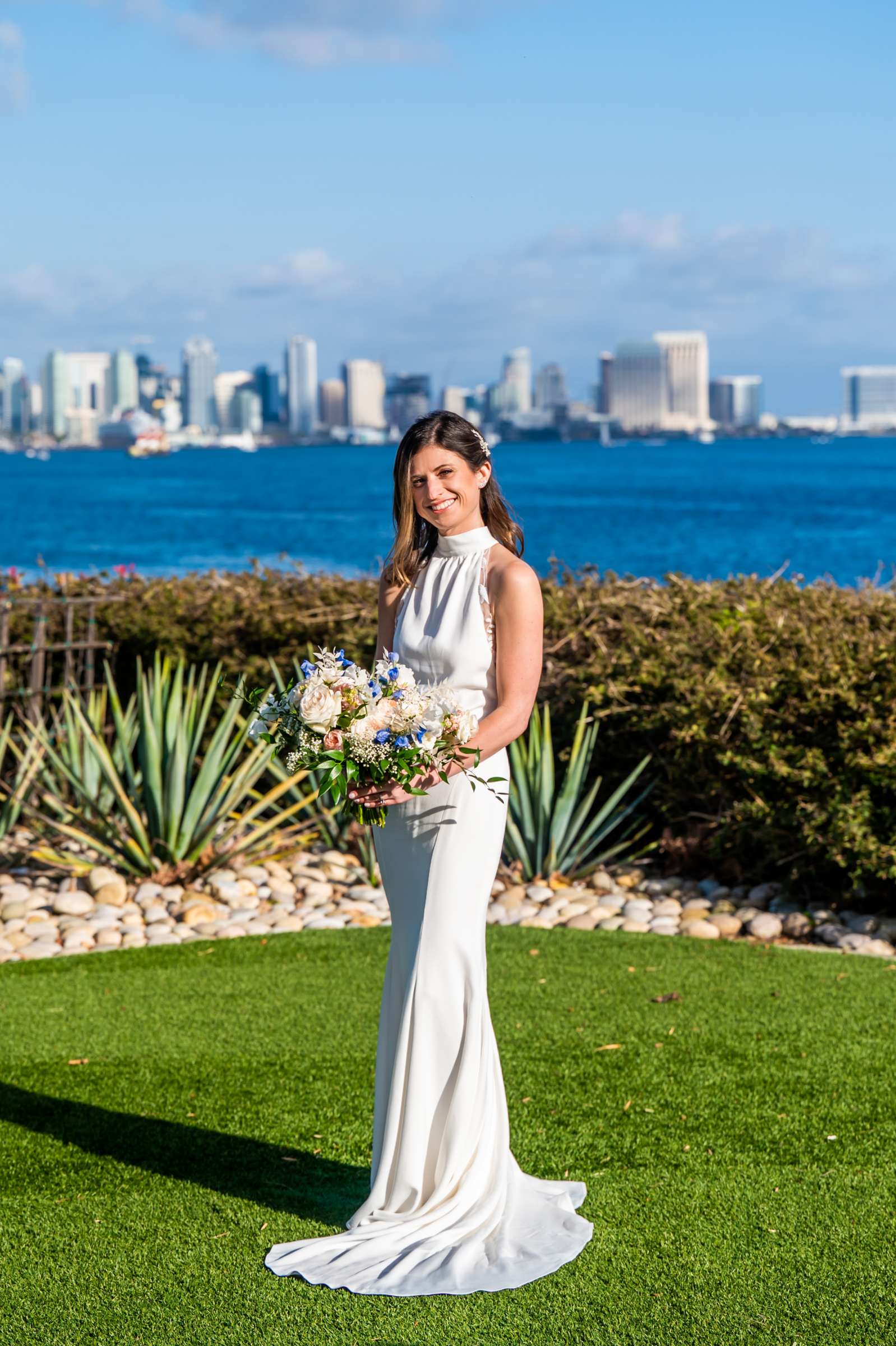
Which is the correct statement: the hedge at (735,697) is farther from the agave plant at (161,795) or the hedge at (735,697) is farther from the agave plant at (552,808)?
the agave plant at (161,795)

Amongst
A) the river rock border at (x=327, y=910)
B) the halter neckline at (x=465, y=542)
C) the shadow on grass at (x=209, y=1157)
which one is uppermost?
the halter neckline at (x=465, y=542)

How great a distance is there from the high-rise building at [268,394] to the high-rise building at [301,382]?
1.58 m

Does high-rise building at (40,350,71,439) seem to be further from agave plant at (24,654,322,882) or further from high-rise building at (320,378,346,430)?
agave plant at (24,654,322,882)

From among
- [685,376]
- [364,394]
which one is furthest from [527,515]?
[685,376]

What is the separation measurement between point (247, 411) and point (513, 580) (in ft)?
512

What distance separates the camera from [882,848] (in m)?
6.28

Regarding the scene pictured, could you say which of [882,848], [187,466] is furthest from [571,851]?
[187,466]

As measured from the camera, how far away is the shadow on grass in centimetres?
385

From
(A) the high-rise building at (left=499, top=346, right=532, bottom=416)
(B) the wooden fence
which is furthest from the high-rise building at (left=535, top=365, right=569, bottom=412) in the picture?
(B) the wooden fence

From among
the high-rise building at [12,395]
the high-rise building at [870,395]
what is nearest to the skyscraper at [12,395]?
the high-rise building at [12,395]

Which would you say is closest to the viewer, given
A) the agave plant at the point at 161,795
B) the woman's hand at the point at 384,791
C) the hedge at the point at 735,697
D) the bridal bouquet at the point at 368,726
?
the bridal bouquet at the point at 368,726

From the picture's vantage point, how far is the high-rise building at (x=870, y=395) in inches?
6678

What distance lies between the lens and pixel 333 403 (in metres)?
140

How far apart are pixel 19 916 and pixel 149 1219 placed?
3.44 meters
